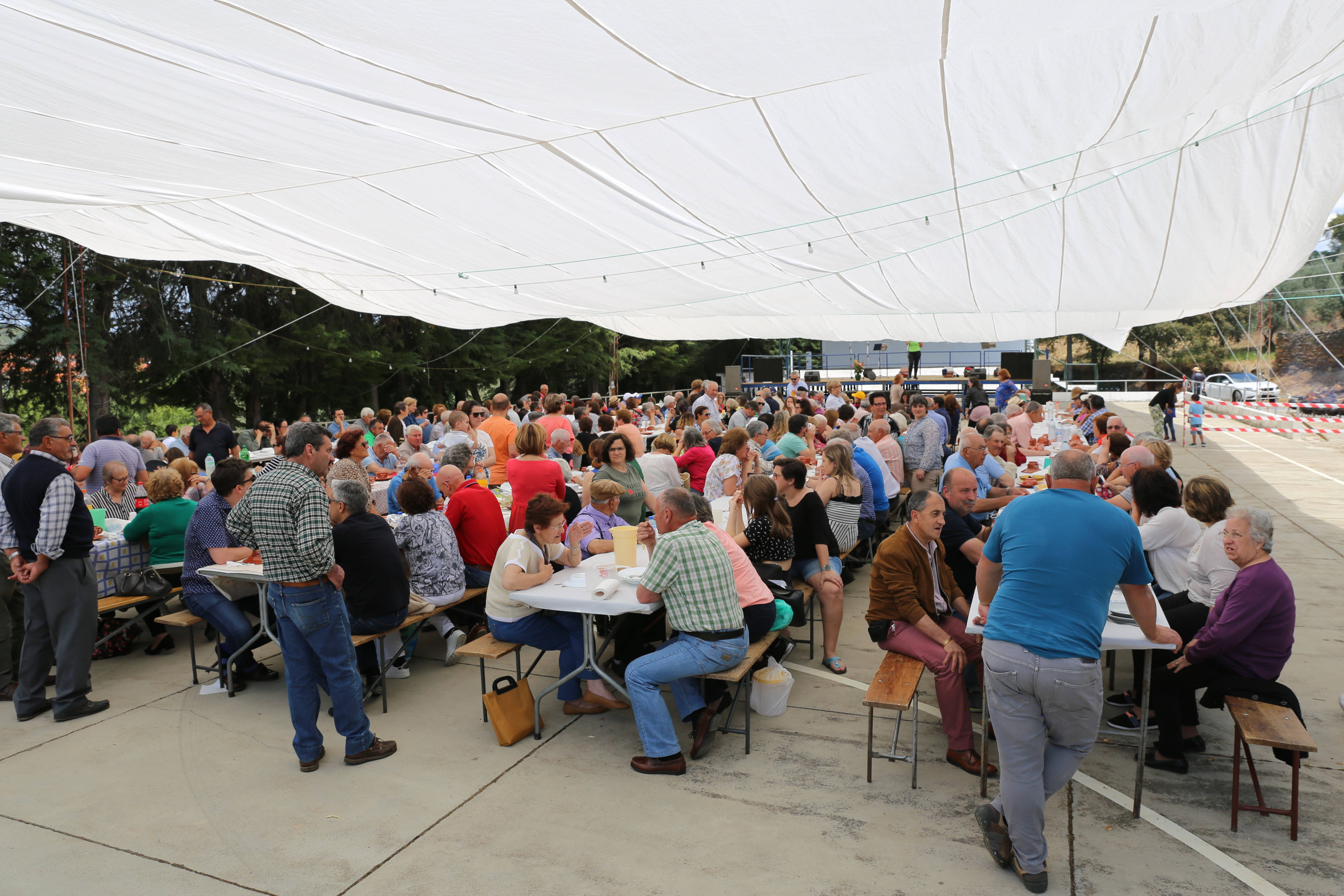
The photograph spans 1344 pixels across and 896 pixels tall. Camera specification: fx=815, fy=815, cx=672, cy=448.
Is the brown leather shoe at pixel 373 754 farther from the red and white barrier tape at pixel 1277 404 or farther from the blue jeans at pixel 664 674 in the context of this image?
the red and white barrier tape at pixel 1277 404

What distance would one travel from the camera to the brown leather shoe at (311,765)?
12.3 feet

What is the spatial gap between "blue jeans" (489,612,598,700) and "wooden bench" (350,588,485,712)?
55 cm

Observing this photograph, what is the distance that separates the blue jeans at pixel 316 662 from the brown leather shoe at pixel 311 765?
1 cm

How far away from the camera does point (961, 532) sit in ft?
14.9

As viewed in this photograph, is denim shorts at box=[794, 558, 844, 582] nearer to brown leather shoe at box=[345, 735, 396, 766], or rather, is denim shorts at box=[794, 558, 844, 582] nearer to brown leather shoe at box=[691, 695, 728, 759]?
brown leather shoe at box=[691, 695, 728, 759]

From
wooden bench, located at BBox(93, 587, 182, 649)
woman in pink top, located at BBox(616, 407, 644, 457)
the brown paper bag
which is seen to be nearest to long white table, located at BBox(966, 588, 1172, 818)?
the brown paper bag

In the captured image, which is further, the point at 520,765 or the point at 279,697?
the point at 279,697

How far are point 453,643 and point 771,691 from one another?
2114 millimetres

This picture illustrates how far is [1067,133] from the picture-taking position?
13.1 feet

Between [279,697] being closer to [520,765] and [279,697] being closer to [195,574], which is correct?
[195,574]

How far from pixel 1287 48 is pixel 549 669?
15.5 feet

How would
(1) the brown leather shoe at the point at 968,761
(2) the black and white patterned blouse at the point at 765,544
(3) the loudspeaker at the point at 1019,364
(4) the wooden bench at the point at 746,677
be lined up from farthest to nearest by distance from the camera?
(3) the loudspeaker at the point at 1019,364 < (2) the black and white patterned blouse at the point at 765,544 < (4) the wooden bench at the point at 746,677 < (1) the brown leather shoe at the point at 968,761

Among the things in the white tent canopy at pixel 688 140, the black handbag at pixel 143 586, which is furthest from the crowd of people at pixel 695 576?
the white tent canopy at pixel 688 140

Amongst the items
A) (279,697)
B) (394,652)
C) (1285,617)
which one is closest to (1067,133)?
(1285,617)
